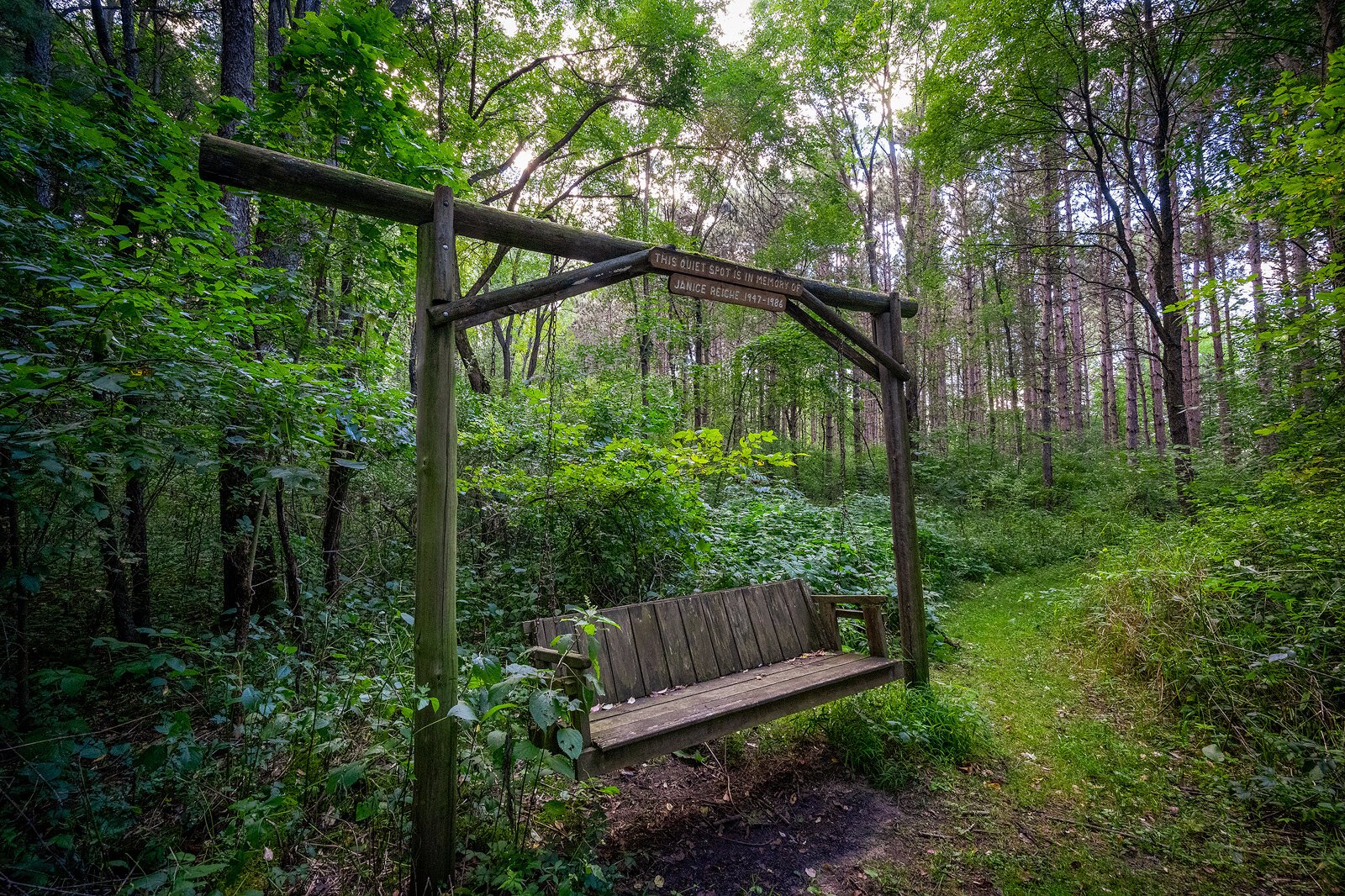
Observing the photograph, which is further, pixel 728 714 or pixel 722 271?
pixel 722 271

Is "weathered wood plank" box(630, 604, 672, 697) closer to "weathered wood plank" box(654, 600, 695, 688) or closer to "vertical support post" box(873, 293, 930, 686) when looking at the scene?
"weathered wood plank" box(654, 600, 695, 688)

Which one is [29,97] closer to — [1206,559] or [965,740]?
[965,740]

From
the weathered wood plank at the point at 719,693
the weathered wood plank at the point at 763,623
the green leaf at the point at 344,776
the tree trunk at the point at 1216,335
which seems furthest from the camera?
the tree trunk at the point at 1216,335

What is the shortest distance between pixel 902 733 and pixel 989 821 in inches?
27.8

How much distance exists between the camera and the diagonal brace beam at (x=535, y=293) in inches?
99.0

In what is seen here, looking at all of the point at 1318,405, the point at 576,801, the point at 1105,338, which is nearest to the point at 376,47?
the point at 576,801

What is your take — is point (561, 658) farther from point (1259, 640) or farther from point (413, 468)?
point (1259, 640)

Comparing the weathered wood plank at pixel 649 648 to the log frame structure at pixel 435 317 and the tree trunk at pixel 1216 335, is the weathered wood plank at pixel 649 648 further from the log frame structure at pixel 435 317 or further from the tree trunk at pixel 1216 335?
the tree trunk at pixel 1216 335

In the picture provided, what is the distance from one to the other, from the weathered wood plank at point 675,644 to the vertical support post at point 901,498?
1.82 metres

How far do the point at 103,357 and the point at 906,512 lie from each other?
5195 mm

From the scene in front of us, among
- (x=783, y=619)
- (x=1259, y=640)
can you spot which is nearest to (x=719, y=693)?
(x=783, y=619)

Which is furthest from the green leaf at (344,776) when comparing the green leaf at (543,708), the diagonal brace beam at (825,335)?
the diagonal brace beam at (825,335)

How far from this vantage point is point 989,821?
10.1ft

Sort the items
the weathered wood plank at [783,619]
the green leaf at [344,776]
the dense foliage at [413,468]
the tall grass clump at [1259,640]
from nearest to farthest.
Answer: the green leaf at [344,776] → the dense foliage at [413,468] → the tall grass clump at [1259,640] → the weathered wood plank at [783,619]
